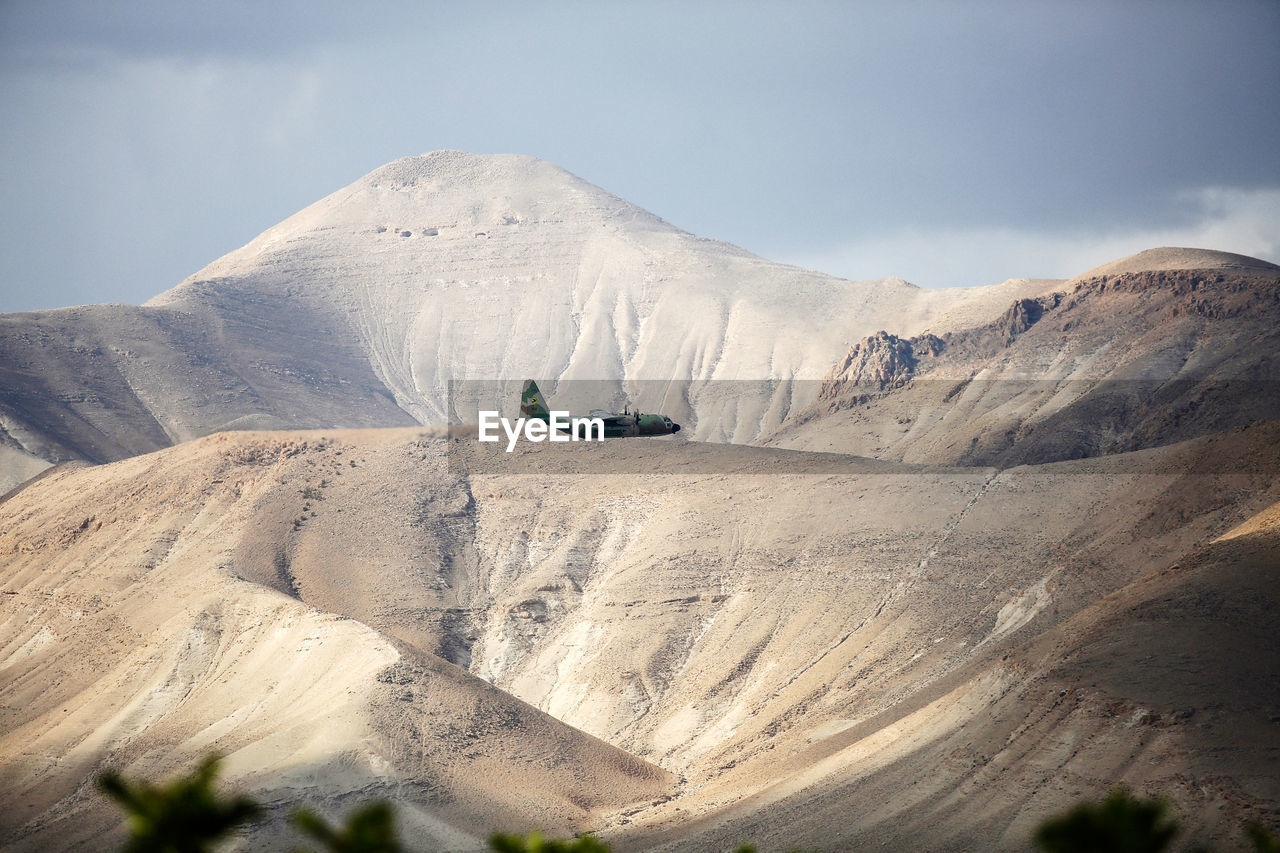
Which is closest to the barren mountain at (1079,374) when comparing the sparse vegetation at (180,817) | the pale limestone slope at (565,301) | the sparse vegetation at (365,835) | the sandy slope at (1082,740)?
the pale limestone slope at (565,301)

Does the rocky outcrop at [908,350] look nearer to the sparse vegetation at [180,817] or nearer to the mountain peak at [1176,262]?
the mountain peak at [1176,262]

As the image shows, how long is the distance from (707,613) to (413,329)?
12629cm

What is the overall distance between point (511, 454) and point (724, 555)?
68.6ft

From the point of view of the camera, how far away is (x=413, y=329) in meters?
176

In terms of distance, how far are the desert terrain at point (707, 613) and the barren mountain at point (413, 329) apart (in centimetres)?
1417

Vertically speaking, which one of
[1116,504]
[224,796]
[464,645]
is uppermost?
[1116,504]

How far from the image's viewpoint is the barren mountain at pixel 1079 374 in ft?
303

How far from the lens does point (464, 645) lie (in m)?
59.3

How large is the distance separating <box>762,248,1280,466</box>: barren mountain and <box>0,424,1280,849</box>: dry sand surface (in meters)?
32.5

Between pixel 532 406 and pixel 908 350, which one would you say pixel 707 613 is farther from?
pixel 908 350

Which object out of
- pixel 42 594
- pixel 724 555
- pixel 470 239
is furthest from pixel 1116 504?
pixel 470 239

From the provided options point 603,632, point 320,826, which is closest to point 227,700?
point 603,632

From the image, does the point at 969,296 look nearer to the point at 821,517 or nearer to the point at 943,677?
the point at 821,517

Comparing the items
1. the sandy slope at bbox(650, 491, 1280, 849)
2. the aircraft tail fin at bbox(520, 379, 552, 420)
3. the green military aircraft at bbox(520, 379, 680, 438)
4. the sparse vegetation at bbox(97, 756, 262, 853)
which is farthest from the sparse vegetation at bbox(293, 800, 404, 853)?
the aircraft tail fin at bbox(520, 379, 552, 420)
